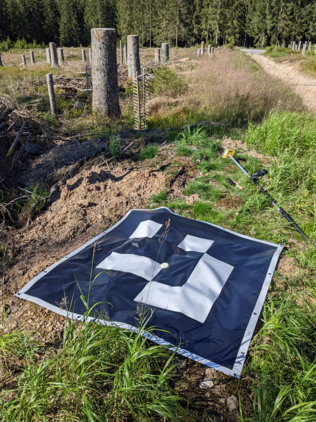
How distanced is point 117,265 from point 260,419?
156 centimetres

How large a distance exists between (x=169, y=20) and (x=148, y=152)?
123 ft

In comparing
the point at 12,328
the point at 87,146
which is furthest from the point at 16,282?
the point at 87,146

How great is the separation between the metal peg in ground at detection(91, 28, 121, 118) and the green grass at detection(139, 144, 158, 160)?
3.83 m

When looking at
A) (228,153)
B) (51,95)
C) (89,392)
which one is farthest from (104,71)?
(89,392)

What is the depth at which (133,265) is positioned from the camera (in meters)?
2.62

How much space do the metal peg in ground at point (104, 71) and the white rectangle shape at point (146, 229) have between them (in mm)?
5725

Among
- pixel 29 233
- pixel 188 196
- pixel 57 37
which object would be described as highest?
pixel 57 37

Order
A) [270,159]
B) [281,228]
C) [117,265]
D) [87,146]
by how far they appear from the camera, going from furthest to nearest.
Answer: [87,146]
[270,159]
[281,228]
[117,265]

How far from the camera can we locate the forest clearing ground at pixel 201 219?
62.8 inches

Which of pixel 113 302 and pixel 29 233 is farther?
pixel 29 233

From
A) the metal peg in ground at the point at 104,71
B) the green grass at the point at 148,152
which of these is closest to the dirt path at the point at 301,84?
the green grass at the point at 148,152

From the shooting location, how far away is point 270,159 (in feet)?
14.6

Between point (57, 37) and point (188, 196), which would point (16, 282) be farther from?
point (57, 37)

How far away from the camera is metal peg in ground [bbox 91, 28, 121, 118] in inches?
288
